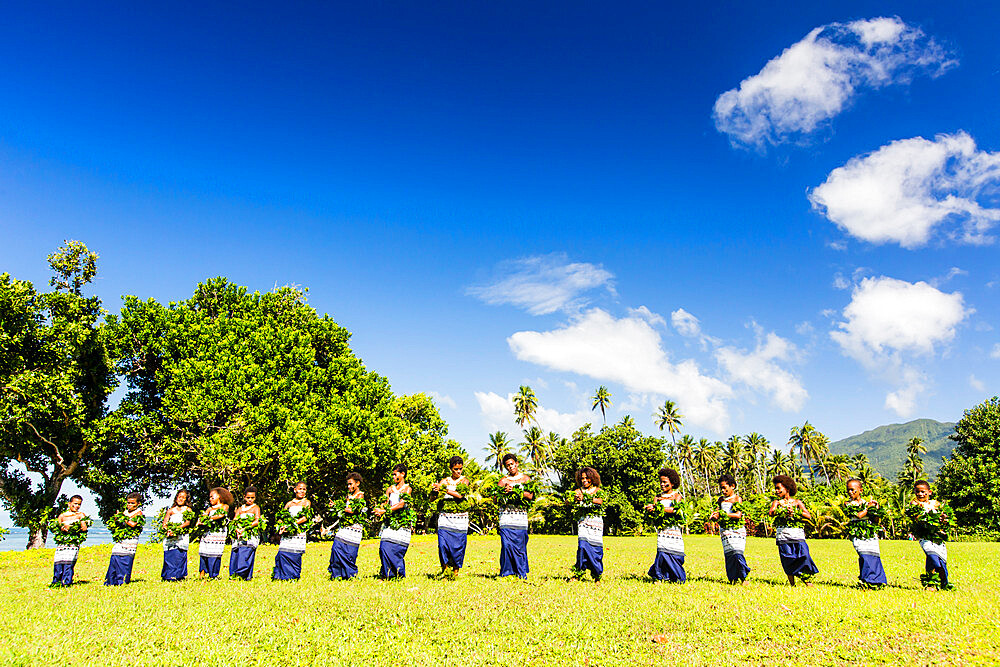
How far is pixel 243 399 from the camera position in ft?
90.0

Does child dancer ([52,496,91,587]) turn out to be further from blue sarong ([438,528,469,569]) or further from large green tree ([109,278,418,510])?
large green tree ([109,278,418,510])

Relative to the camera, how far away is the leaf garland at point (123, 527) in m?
13.0

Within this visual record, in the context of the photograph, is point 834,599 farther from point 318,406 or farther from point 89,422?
point 89,422

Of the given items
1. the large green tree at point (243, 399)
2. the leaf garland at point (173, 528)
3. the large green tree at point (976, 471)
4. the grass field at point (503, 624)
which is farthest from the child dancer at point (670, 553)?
the large green tree at point (976, 471)

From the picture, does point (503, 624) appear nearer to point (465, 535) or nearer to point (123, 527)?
point (465, 535)

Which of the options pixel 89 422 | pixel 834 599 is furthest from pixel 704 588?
pixel 89 422

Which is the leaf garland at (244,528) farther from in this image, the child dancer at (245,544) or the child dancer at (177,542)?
the child dancer at (177,542)

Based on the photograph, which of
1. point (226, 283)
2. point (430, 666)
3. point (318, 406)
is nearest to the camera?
point (430, 666)

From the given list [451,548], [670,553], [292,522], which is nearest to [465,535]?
[451,548]

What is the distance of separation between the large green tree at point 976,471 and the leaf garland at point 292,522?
40.6 metres

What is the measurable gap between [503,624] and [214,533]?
28.8 feet

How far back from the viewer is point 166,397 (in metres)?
27.2

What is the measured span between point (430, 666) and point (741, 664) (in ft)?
10.4

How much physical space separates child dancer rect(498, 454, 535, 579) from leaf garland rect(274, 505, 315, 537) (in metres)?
4.42
